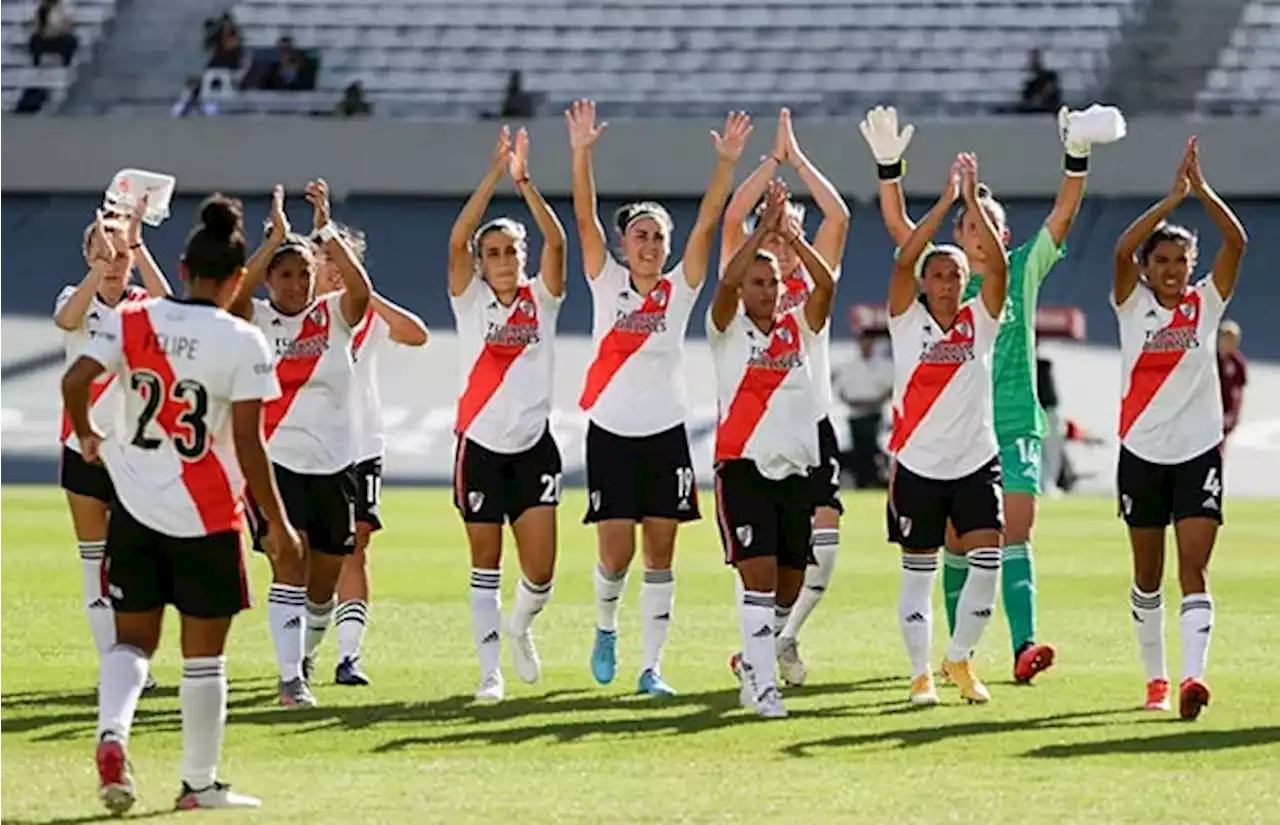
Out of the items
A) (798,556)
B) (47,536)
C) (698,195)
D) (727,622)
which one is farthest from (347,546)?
(698,195)

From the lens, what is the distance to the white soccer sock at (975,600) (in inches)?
454

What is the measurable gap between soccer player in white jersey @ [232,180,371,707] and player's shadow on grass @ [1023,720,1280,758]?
3034 millimetres

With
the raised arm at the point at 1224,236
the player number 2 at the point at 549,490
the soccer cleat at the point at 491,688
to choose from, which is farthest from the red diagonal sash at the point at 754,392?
the raised arm at the point at 1224,236

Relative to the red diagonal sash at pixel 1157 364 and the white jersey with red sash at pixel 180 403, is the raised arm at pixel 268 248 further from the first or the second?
the red diagonal sash at pixel 1157 364

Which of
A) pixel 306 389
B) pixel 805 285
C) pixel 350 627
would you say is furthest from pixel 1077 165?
pixel 350 627

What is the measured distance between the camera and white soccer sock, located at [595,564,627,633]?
12.1m

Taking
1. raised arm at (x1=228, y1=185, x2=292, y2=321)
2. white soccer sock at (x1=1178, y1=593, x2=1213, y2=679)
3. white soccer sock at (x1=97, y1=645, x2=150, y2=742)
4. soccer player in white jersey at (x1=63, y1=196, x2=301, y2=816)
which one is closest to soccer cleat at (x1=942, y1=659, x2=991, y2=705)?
white soccer sock at (x1=1178, y1=593, x2=1213, y2=679)

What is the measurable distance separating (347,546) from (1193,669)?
3.39m

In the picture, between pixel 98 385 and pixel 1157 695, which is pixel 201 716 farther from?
pixel 1157 695

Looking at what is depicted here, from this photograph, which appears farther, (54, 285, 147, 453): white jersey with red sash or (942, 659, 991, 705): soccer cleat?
(942, 659, 991, 705): soccer cleat

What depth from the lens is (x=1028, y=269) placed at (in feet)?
40.2

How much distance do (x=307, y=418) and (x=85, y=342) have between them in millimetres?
1112

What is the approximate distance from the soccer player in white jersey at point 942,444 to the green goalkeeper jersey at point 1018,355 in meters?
0.74

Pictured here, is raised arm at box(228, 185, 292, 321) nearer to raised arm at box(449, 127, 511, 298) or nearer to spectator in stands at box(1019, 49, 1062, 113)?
raised arm at box(449, 127, 511, 298)
